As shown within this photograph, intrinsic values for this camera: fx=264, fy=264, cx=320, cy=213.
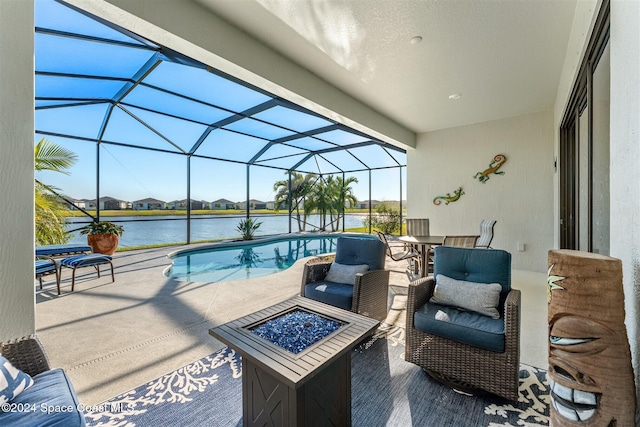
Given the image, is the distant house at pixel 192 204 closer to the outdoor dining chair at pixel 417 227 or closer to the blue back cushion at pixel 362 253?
the outdoor dining chair at pixel 417 227

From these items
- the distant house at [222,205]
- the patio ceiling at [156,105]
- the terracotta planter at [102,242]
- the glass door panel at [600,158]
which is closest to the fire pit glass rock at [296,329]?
the glass door panel at [600,158]

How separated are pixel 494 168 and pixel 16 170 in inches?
295

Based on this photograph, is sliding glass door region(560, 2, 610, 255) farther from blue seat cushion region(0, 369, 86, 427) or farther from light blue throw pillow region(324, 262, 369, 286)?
blue seat cushion region(0, 369, 86, 427)

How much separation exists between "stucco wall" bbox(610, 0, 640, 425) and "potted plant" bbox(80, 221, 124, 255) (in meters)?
8.08

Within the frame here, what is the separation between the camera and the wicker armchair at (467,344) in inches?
69.8

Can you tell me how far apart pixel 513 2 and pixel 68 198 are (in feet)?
31.1

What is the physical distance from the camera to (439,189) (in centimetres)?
696

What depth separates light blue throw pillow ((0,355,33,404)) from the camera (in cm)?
120

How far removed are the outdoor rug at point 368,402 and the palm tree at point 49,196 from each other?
14.7 feet

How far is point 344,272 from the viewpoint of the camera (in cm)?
300

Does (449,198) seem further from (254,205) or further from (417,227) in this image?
(254,205)

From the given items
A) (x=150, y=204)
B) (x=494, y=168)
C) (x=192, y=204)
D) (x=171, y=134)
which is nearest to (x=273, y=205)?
(x=192, y=204)

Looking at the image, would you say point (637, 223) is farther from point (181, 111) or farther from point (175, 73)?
point (181, 111)

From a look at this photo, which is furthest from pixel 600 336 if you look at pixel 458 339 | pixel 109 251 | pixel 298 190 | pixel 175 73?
pixel 298 190
